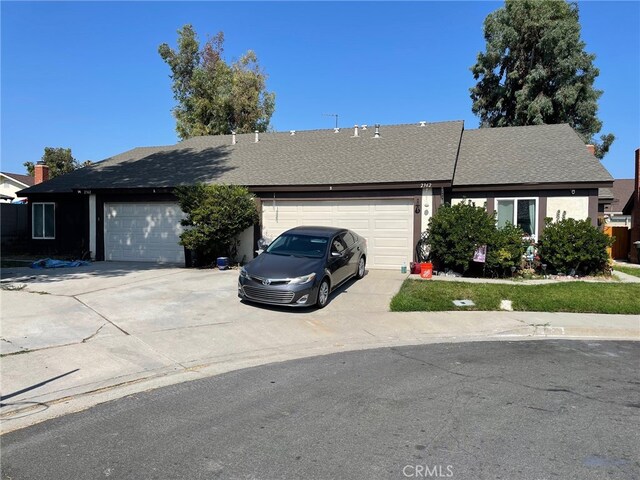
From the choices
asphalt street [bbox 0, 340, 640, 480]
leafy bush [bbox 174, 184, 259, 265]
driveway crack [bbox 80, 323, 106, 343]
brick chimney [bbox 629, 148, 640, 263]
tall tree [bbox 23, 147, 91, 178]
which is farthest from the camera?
tall tree [bbox 23, 147, 91, 178]

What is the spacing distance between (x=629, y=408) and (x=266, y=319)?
5.89 metres

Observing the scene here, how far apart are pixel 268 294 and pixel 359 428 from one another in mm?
5299

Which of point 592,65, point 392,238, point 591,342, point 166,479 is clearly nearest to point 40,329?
point 166,479

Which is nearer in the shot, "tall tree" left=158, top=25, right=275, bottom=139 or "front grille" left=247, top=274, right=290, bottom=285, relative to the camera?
"front grille" left=247, top=274, right=290, bottom=285

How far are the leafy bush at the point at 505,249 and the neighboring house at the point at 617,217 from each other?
5.64 metres

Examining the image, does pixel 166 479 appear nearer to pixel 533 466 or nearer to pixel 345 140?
pixel 533 466

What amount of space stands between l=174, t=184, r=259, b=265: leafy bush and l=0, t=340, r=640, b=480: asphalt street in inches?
358

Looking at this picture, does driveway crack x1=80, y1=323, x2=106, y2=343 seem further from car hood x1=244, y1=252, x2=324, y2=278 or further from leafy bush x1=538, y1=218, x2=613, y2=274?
leafy bush x1=538, y1=218, x2=613, y2=274

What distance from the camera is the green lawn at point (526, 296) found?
34.0 ft

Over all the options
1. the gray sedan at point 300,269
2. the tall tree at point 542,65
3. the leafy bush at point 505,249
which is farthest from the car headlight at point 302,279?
the tall tree at point 542,65

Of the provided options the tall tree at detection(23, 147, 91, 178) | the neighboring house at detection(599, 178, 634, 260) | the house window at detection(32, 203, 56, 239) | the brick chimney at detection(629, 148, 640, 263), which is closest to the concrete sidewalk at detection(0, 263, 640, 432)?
the house window at detection(32, 203, 56, 239)

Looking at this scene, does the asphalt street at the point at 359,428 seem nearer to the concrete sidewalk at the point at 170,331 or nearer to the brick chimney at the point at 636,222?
the concrete sidewalk at the point at 170,331

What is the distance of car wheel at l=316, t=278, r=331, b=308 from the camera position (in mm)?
9891

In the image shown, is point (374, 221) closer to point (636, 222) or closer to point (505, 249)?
point (505, 249)
